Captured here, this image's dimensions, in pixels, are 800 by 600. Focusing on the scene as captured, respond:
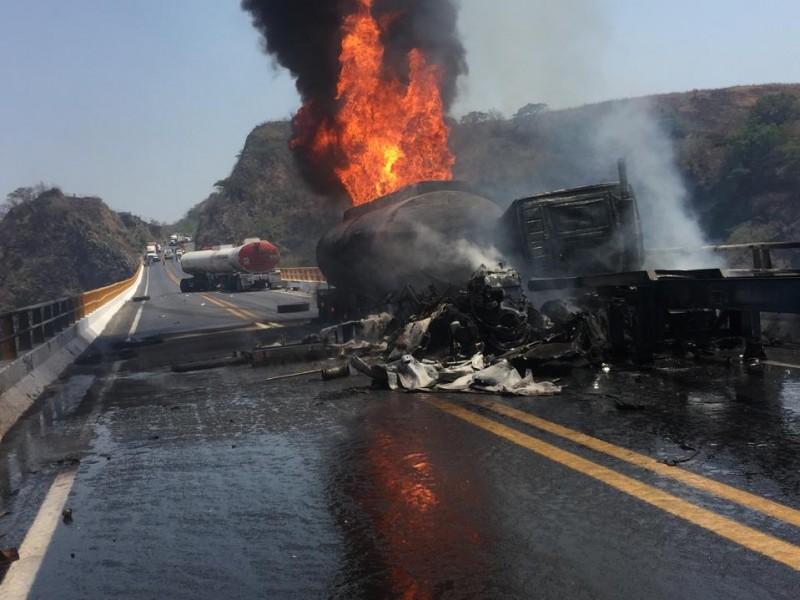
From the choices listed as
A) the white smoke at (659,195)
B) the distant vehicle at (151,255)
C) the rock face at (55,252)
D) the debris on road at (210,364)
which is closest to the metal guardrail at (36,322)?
the debris on road at (210,364)

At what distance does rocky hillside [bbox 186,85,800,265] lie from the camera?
46.7 m

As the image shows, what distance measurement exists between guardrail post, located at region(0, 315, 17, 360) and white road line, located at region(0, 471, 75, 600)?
6.07 m

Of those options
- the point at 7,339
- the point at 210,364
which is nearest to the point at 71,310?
the point at 210,364

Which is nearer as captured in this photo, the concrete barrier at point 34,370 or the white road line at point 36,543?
the white road line at point 36,543

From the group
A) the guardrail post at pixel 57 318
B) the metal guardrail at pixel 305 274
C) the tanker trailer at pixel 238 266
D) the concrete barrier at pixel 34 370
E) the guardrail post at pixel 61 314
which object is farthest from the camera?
the tanker trailer at pixel 238 266

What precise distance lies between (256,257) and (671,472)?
159ft

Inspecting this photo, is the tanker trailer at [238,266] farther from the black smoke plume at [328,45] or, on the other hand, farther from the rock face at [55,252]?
the rock face at [55,252]

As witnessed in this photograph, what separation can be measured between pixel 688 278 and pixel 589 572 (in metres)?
6.70

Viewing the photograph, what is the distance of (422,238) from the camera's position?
46.0 feet

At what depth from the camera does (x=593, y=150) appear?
57.4 m

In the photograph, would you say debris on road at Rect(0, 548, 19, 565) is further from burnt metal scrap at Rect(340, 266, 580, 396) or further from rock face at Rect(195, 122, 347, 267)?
rock face at Rect(195, 122, 347, 267)

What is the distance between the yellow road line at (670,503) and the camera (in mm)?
3996

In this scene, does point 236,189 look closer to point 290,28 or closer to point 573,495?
point 290,28

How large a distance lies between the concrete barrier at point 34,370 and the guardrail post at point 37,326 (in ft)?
0.58
